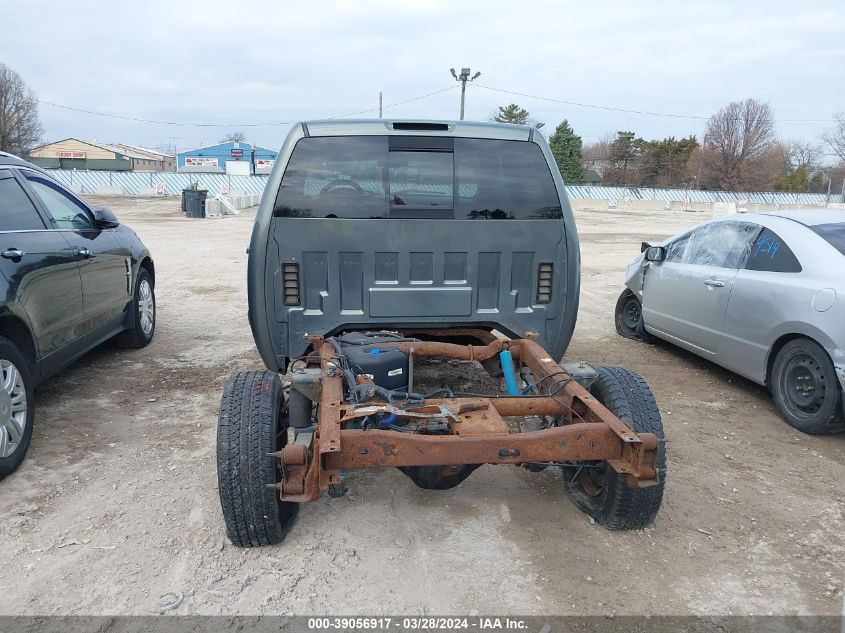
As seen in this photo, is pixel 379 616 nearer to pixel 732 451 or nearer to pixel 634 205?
pixel 732 451

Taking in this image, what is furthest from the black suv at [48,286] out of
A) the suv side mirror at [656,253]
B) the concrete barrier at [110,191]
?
the concrete barrier at [110,191]

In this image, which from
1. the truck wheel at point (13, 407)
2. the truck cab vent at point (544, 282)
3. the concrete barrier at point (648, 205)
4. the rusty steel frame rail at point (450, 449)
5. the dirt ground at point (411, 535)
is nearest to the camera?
the rusty steel frame rail at point (450, 449)

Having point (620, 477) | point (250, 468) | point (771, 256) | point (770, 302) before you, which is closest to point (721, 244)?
point (771, 256)

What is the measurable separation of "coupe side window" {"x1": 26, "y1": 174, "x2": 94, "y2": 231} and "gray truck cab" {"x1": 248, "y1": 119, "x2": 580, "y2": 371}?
7.14ft

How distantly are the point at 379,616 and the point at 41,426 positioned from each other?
3107 millimetres

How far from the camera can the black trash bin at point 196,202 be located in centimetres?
2577

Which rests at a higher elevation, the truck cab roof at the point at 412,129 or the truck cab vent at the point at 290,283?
the truck cab roof at the point at 412,129

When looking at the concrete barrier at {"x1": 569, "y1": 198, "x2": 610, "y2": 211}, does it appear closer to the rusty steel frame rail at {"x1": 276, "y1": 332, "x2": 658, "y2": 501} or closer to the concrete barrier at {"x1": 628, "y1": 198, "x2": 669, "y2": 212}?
the concrete barrier at {"x1": 628, "y1": 198, "x2": 669, "y2": 212}

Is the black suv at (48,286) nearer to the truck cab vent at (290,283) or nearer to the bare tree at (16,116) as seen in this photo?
the truck cab vent at (290,283)

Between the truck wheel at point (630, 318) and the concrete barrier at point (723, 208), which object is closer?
the truck wheel at point (630, 318)

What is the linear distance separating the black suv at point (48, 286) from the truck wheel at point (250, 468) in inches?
63.2

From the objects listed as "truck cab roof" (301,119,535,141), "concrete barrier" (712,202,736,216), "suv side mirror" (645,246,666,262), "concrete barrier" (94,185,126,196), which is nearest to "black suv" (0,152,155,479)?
"truck cab roof" (301,119,535,141)

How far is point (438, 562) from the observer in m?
2.98

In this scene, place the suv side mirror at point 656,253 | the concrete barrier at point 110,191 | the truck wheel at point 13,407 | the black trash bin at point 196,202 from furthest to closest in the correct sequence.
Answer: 1. the concrete barrier at point 110,191
2. the black trash bin at point 196,202
3. the suv side mirror at point 656,253
4. the truck wheel at point 13,407
